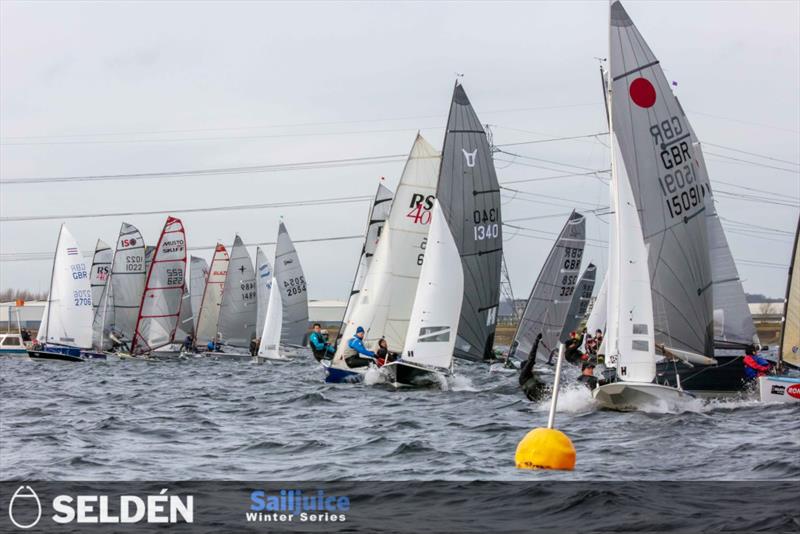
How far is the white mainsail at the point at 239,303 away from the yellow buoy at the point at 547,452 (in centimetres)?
5879

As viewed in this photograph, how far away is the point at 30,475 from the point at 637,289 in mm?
12650

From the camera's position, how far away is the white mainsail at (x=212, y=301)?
7525 cm

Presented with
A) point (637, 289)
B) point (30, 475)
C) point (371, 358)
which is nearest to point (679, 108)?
point (637, 289)

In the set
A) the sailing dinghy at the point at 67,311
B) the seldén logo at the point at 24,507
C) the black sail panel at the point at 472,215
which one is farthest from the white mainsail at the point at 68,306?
the seldén logo at the point at 24,507

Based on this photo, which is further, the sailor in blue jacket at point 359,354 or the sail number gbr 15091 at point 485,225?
the sail number gbr 15091 at point 485,225

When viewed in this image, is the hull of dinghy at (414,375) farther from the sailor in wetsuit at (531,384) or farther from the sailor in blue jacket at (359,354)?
the sailor in wetsuit at (531,384)

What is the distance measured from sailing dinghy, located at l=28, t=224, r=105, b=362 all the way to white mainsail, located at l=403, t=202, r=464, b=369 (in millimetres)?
31344

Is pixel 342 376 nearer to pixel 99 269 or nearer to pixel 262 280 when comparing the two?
pixel 262 280

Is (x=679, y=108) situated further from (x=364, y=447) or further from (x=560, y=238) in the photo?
(x=560, y=238)

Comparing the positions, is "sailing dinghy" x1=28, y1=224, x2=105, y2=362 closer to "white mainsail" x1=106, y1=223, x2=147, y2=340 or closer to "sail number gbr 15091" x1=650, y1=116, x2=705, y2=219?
"white mainsail" x1=106, y1=223, x2=147, y2=340

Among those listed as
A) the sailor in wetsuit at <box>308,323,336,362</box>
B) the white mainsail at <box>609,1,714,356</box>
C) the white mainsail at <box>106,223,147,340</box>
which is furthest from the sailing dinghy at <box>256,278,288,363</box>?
the white mainsail at <box>609,1,714,356</box>

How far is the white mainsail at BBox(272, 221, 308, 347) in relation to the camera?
217ft

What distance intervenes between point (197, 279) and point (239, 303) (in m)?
10.2

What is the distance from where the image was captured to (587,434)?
18.7 meters
